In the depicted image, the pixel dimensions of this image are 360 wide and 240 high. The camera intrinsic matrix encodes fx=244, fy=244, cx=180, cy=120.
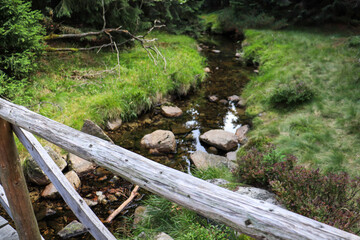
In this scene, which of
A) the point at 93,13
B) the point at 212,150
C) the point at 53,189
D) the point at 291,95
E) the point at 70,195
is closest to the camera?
the point at 70,195

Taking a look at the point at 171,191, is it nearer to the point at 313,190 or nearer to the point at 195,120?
the point at 313,190

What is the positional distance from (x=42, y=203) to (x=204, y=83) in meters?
8.20

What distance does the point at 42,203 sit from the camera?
14.8ft

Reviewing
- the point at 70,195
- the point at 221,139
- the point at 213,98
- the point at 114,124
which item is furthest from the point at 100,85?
the point at 70,195

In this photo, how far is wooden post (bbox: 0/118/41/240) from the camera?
250 cm

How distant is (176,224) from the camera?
373 centimetres

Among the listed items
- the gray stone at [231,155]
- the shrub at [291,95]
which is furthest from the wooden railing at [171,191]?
the shrub at [291,95]

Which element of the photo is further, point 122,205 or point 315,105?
point 315,105

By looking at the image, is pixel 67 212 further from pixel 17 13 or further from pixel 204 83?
pixel 204 83

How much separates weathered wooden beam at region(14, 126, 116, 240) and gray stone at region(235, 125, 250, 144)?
525 cm

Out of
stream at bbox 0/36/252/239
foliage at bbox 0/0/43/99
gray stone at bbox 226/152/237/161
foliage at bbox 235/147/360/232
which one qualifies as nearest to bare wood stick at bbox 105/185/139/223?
stream at bbox 0/36/252/239

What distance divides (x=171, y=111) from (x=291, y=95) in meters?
3.86

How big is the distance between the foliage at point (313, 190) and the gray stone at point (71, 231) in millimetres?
2999

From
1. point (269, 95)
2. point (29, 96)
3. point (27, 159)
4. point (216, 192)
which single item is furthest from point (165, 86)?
point (216, 192)
